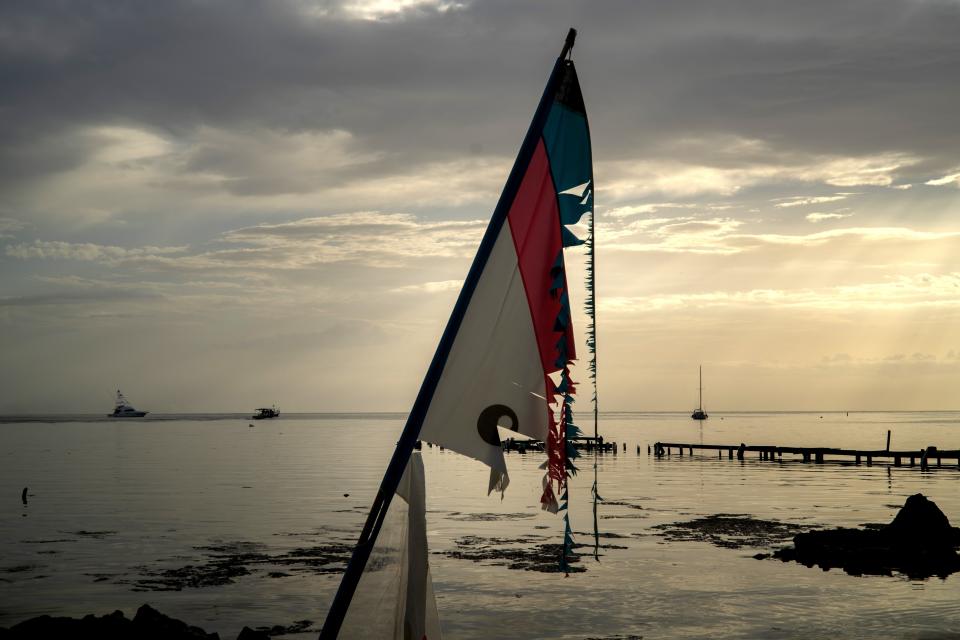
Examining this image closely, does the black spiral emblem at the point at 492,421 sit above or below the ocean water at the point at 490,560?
above

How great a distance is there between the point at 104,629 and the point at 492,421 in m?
12.9

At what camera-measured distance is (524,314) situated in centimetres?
452

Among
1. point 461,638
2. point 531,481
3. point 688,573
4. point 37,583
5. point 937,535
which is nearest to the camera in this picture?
point 461,638

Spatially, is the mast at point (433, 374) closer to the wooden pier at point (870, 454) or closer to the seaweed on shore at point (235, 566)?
the seaweed on shore at point (235, 566)

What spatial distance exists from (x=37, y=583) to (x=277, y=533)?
11.8m

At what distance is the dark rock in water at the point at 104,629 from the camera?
560 inches

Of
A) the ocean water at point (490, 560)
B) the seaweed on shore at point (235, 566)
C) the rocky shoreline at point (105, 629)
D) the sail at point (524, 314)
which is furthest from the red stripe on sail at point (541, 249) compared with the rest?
the seaweed on shore at point (235, 566)

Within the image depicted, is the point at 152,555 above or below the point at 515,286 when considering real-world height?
below

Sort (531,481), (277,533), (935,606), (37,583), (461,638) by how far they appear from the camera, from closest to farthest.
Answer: (461,638) → (935,606) → (37,583) → (277,533) → (531,481)

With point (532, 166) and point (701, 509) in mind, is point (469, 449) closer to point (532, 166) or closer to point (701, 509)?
point (532, 166)

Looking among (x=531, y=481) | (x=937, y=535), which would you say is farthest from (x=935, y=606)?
(x=531, y=481)

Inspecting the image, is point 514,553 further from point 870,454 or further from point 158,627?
point 870,454

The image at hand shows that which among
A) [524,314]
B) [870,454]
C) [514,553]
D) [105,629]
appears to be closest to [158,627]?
[105,629]

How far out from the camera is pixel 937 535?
30.2m
